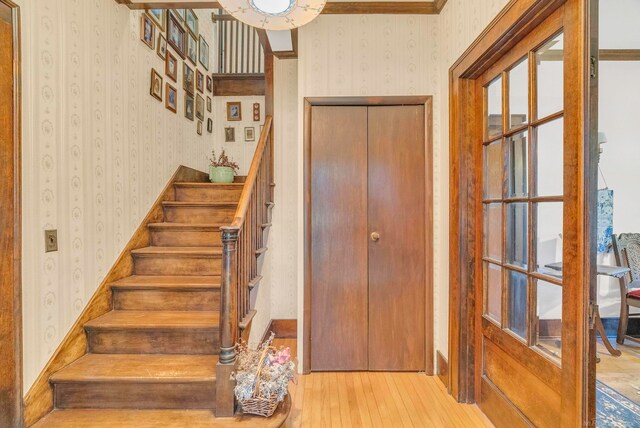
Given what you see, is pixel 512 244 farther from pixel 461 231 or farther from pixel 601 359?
pixel 601 359

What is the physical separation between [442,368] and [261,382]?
1.37 meters

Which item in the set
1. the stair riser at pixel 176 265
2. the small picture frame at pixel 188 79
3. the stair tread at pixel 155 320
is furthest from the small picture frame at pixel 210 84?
the stair tread at pixel 155 320

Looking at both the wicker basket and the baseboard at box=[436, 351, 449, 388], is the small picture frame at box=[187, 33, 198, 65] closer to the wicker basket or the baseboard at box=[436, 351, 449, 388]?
the wicker basket

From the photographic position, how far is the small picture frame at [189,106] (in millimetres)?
3549

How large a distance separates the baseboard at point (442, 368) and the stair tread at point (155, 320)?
61.6 inches

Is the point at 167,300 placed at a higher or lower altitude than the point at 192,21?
lower

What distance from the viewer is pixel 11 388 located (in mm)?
1530

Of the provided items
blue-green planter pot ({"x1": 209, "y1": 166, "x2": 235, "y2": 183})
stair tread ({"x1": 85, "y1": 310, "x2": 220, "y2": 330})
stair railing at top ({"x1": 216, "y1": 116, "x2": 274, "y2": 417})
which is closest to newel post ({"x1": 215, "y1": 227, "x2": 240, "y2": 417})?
stair railing at top ({"x1": 216, "y1": 116, "x2": 274, "y2": 417})

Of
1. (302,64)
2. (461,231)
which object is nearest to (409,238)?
(461,231)

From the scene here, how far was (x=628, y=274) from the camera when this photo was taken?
299 cm

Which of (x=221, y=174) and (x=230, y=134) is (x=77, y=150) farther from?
(x=230, y=134)

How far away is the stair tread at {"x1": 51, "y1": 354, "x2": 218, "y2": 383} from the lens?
5.79 ft

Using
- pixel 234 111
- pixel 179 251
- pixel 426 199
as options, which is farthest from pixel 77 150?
pixel 234 111

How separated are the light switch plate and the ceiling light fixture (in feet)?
4.98
